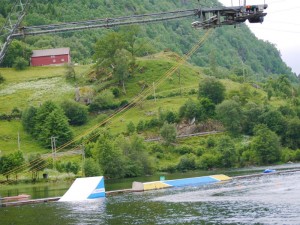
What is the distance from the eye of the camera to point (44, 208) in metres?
66.2

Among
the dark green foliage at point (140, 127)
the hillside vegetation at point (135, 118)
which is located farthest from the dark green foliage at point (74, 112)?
the dark green foliage at point (140, 127)

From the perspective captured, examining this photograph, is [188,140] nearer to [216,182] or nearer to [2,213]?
[216,182]

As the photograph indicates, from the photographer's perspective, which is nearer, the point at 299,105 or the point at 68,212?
the point at 68,212

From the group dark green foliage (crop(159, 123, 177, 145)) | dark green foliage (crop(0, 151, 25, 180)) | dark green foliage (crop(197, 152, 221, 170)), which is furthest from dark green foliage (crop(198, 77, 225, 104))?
dark green foliage (crop(0, 151, 25, 180))

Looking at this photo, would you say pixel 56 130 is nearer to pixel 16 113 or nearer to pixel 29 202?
pixel 16 113

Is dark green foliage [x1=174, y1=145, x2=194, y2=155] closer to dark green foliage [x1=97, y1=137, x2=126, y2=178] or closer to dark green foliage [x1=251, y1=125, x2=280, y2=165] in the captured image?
dark green foliage [x1=251, y1=125, x2=280, y2=165]

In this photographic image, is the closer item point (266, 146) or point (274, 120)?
point (266, 146)

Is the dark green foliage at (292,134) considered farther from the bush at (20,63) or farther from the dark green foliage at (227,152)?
the bush at (20,63)

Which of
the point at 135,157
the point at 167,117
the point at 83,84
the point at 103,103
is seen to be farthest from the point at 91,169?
the point at 83,84

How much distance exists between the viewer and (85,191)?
3029 inches

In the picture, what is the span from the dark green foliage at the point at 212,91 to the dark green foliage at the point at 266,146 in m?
26.8

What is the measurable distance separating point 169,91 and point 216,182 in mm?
89898

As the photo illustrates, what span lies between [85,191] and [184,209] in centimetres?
2417

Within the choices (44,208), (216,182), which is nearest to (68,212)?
(44,208)
